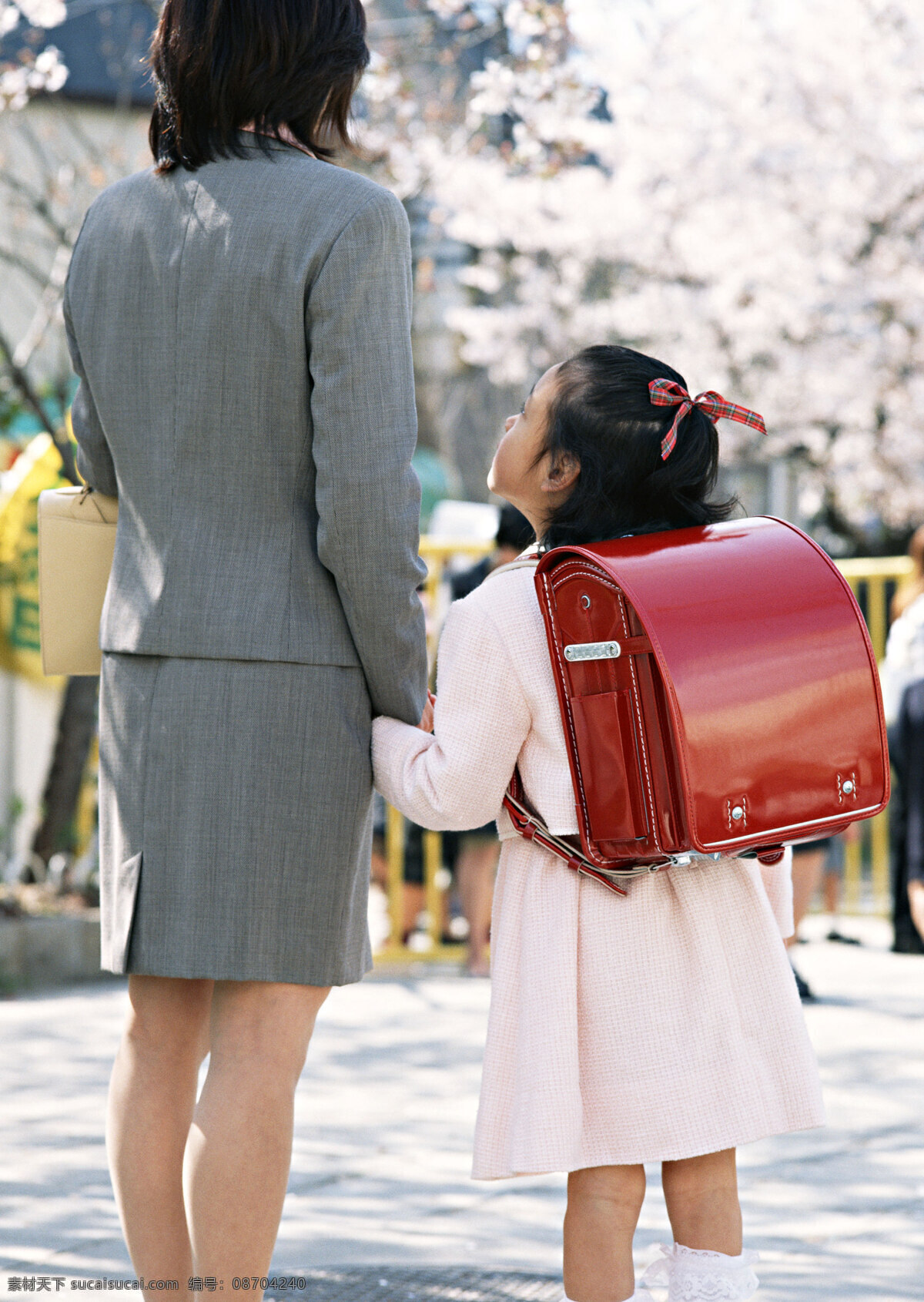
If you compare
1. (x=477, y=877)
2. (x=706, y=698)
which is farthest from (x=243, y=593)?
(x=477, y=877)

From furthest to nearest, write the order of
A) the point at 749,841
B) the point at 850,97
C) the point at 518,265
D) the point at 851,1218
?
the point at 518,265 < the point at 850,97 < the point at 851,1218 < the point at 749,841

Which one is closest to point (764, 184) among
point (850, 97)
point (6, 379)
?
point (850, 97)

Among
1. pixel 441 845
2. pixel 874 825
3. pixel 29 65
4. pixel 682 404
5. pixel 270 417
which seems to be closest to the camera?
pixel 270 417

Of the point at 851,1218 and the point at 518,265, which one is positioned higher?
the point at 851,1218

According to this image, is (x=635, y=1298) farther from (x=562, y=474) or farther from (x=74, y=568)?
(x=74, y=568)

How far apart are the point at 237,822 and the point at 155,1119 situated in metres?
0.45

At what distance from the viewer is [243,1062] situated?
207 centimetres

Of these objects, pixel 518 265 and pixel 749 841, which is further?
pixel 518 265

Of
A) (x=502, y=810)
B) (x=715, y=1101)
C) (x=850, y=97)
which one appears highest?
(x=502, y=810)

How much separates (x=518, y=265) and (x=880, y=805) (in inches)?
569

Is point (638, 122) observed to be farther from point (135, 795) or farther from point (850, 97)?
point (135, 795)

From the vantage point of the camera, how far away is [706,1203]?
219 cm

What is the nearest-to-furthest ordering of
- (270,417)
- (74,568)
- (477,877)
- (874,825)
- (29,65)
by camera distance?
(270,417), (74,568), (477,877), (29,65), (874,825)

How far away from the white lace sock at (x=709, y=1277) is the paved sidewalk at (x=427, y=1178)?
0.60 metres
